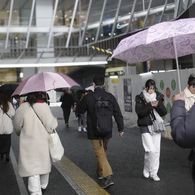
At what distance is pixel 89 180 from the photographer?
6457 mm

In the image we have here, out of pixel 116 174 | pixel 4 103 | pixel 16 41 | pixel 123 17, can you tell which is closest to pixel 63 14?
pixel 16 41

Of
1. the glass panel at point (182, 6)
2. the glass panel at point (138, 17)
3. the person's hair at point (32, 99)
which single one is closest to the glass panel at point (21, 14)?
the glass panel at point (138, 17)

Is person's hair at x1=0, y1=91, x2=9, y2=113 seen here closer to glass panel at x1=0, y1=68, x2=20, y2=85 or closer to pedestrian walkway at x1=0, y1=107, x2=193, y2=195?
pedestrian walkway at x1=0, y1=107, x2=193, y2=195

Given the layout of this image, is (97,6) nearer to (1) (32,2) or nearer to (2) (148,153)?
(1) (32,2)

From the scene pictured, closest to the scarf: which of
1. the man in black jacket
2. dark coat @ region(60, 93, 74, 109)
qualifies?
the man in black jacket

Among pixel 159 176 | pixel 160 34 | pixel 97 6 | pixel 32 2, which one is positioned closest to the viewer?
pixel 160 34

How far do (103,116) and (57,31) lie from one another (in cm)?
2976

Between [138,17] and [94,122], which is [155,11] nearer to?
[138,17]

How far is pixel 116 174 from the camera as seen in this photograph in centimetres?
684

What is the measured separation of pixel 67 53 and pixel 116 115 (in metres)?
30.9

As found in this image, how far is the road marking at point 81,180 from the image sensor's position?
581 centimetres

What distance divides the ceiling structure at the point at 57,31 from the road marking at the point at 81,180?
22.9m

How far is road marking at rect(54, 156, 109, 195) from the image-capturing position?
19.1ft

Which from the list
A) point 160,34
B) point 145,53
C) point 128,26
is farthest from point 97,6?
point 160,34
